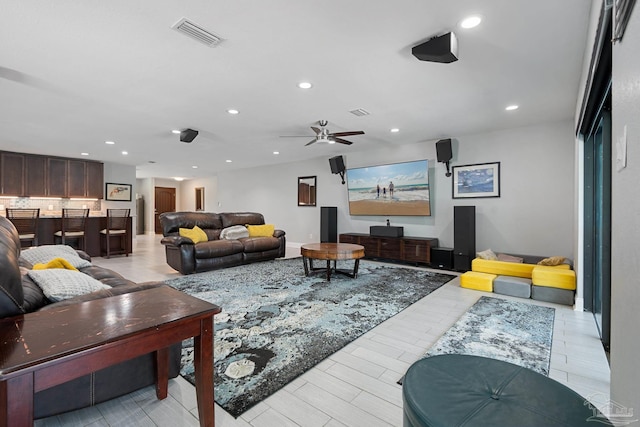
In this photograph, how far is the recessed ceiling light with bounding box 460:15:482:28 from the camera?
211 centimetres

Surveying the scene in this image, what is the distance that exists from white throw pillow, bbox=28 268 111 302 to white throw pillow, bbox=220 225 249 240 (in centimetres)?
416

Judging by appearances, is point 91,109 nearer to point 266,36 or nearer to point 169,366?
point 266,36

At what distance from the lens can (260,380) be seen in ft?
6.17

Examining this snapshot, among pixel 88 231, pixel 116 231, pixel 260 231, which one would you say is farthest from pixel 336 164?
pixel 88 231

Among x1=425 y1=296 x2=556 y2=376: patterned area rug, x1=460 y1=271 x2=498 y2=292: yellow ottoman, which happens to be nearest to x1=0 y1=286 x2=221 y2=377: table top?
x1=425 y1=296 x2=556 y2=376: patterned area rug

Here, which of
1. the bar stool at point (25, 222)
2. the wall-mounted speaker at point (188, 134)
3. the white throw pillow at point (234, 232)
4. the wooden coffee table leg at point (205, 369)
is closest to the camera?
the wooden coffee table leg at point (205, 369)

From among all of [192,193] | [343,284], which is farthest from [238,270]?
[192,193]

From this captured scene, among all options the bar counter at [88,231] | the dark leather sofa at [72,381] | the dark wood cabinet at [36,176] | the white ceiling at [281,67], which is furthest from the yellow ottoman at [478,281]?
the dark wood cabinet at [36,176]

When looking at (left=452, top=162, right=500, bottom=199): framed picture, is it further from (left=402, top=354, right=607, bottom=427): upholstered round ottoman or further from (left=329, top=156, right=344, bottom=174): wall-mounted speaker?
(left=402, top=354, right=607, bottom=427): upholstered round ottoman

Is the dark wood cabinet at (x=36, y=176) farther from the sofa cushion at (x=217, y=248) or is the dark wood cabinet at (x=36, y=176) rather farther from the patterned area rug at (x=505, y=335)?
the patterned area rug at (x=505, y=335)

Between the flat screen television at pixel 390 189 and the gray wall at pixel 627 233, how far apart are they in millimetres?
4810

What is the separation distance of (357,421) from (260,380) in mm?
672

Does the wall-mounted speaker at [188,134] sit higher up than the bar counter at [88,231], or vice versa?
the wall-mounted speaker at [188,134]

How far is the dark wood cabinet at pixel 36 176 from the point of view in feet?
23.0
